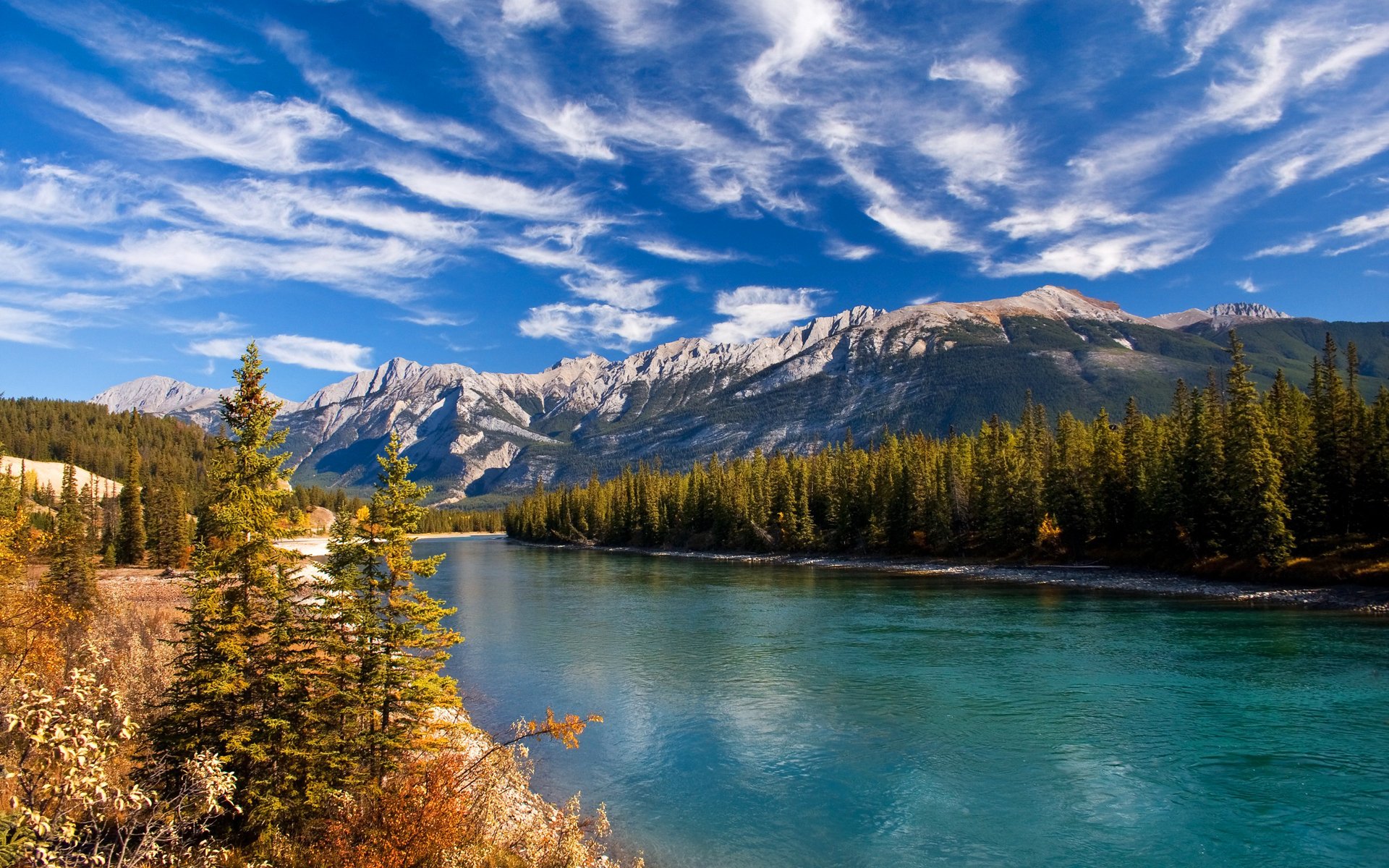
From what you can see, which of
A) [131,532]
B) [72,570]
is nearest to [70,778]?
[72,570]

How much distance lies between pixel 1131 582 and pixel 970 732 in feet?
167

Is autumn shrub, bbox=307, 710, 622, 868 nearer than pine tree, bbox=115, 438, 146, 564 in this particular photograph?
Yes

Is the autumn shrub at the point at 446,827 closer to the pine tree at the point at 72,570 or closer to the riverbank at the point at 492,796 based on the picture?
the riverbank at the point at 492,796

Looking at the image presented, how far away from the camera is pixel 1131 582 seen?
221 feet

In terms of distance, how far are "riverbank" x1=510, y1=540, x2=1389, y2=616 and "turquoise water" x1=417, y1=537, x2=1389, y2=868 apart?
Answer: 18.8 ft

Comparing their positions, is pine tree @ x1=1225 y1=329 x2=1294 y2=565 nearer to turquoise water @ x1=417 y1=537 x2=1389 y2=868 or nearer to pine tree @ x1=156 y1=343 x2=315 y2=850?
turquoise water @ x1=417 y1=537 x2=1389 y2=868

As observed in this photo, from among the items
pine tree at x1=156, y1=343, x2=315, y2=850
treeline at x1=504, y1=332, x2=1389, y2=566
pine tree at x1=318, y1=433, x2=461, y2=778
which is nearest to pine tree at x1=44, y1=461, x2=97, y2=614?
pine tree at x1=156, y1=343, x2=315, y2=850

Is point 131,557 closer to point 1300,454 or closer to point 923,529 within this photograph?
point 923,529

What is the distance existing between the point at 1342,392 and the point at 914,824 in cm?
7489

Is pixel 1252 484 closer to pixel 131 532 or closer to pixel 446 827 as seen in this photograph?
pixel 446 827

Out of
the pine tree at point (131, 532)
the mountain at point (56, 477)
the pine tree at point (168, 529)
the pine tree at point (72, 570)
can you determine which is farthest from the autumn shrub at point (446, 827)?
the mountain at point (56, 477)

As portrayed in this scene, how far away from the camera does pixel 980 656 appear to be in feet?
129

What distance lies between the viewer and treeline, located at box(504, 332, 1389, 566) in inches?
2512

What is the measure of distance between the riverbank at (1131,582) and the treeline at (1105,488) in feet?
12.7
